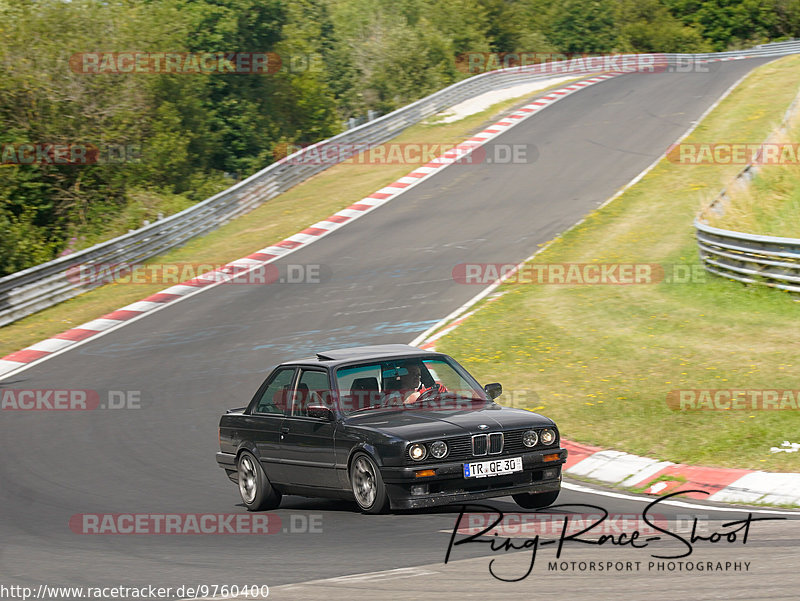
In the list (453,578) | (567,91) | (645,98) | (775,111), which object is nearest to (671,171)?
(775,111)

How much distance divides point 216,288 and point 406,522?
55.1 ft

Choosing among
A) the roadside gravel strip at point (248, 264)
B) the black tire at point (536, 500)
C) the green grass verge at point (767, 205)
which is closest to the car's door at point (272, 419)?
the black tire at point (536, 500)

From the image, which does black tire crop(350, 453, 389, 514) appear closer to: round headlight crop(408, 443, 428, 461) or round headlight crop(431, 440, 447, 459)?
round headlight crop(408, 443, 428, 461)

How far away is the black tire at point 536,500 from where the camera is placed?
913 centimetres

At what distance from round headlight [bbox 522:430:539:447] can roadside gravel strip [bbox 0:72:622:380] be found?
43.2ft

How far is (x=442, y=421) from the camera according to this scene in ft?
29.2

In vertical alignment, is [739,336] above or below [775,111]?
below

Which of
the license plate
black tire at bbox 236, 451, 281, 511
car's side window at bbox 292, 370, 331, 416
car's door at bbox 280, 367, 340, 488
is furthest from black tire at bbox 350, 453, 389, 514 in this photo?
black tire at bbox 236, 451, 281, 511

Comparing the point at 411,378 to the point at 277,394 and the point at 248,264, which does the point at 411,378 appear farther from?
the point at 248,264

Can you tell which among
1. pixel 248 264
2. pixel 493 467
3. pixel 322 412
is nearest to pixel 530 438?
pixel 493 467

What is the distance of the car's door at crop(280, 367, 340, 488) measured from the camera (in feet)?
30.7

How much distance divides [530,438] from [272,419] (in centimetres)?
266

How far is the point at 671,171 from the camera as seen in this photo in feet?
99.4

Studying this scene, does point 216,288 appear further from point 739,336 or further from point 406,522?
point 406,522
